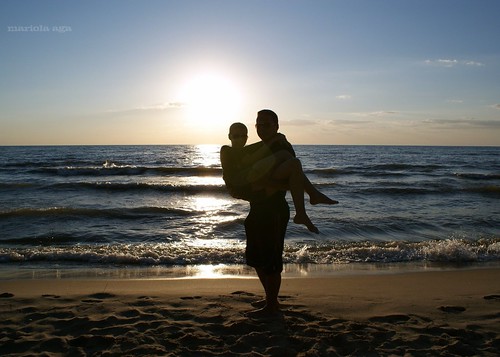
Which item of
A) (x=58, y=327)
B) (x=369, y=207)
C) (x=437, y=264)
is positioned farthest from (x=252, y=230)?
A: (x=369, y=207)

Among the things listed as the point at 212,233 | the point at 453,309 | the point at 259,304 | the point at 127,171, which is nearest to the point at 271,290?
the point at 259,304

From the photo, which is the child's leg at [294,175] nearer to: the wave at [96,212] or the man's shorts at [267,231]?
the man's shorts at [267,231]

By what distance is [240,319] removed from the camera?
4.21 meters

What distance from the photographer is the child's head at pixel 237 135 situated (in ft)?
13.3

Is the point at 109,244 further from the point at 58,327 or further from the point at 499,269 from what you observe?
the point at 499,269

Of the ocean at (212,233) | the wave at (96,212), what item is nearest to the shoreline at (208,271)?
the ocean at (212,233)

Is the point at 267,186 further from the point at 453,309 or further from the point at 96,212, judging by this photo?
the point at 96,212

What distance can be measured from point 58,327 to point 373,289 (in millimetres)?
3801

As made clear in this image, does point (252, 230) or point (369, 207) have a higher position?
point (252, 230)

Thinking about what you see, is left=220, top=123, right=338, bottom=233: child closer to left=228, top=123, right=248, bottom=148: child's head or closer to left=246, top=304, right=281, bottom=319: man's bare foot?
left=228, top=123, right=248, bottom=148: child's head

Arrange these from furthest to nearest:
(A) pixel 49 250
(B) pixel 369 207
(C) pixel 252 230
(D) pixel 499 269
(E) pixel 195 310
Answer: (B) pixel 369 207
(A) pixel 49 250
(D) pixel 499 269
(E) pixel 195 310
(C) pixel 252 230

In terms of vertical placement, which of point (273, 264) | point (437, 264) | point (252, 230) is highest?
point (252, 230)

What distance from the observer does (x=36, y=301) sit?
4785 mm

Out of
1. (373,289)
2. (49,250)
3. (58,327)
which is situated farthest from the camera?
(49,250)
